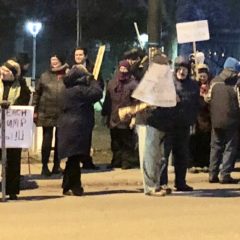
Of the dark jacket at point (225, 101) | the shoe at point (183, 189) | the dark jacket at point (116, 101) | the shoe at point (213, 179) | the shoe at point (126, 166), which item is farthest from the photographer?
the shoe at point (126, 166)

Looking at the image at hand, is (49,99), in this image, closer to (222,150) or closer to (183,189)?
(183,189)

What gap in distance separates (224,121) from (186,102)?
1.67 m

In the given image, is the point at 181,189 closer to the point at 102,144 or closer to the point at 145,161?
the point at 145,161

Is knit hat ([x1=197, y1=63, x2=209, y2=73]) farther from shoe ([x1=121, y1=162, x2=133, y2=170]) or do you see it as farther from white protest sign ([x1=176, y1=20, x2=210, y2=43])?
shoe ([x1=121, y1=162, x2=133, y2=170])

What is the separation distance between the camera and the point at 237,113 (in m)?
13.0

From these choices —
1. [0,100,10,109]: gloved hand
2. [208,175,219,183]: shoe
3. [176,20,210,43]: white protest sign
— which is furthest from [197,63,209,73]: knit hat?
[0,100,10,109]: gloved hand

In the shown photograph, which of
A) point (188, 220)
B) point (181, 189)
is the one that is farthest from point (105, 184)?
point (188, 220)

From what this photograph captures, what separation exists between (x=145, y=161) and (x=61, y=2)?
3379 cm

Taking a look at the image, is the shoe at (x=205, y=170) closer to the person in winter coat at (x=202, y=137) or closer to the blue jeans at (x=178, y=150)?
the person in winter coat at (x=202, y=137)

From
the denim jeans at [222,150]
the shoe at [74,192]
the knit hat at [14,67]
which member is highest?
the knit hat at [14,67]

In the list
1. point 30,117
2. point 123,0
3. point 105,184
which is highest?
point 123,0

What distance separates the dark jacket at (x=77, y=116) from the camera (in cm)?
1130

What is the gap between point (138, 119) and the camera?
38.5 feet

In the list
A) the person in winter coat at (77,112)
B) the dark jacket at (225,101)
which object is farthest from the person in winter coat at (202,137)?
the person in winter coat at (77,112)
